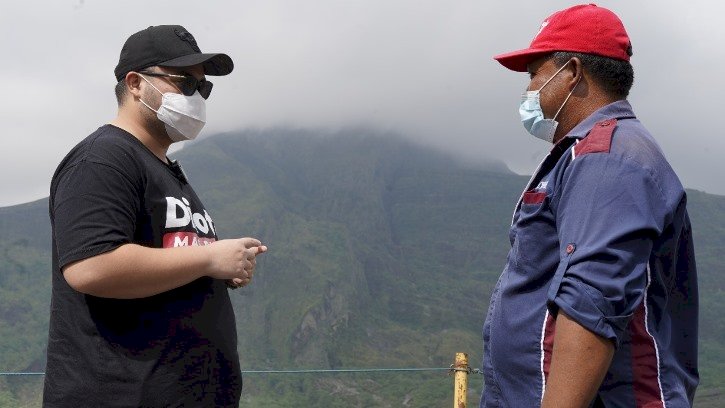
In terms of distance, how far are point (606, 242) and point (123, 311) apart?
5.17 feet

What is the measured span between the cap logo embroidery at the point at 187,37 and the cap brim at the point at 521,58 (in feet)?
4.17

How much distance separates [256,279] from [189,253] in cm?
17717

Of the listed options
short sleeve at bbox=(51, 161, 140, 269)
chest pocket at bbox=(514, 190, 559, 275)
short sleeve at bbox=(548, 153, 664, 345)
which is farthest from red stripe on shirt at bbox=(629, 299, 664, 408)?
short sleeve at bbox=(51, 161, 140, 269)

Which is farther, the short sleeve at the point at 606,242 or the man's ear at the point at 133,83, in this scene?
the man's ear at the point at 133,83

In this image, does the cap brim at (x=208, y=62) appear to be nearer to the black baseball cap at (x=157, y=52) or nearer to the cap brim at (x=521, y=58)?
the black baseball cap at (x=157, y=52)

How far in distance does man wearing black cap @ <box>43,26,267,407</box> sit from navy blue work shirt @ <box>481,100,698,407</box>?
39.6 inches

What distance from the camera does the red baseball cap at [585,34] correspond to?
245cm

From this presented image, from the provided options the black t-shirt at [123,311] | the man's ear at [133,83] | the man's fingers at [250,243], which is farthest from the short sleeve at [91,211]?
the man's ear at [133,83]

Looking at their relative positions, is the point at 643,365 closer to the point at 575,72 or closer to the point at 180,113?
the point at 575,72

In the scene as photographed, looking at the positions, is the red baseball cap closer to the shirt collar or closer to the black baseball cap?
the shirt collar

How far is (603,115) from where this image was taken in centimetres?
244

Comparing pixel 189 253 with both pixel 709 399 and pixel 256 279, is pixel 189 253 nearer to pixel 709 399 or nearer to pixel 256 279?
pixel 709 399

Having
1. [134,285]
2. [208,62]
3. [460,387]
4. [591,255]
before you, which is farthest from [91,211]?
[460,387]

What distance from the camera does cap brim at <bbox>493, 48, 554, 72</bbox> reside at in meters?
2.55
